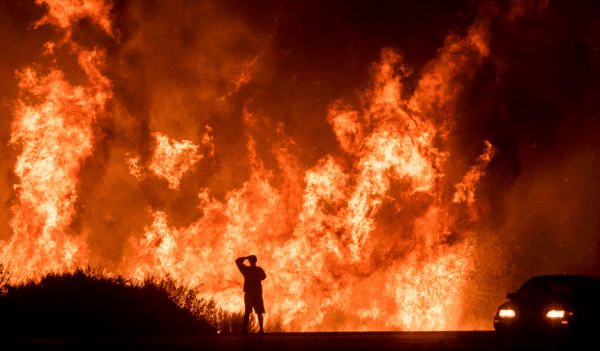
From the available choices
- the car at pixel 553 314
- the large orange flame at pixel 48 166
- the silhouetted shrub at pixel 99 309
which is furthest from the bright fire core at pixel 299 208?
the car at pixel 553 314

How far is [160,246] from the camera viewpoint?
2691 centimetres

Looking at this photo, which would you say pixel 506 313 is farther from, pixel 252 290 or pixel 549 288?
pixel 252 290

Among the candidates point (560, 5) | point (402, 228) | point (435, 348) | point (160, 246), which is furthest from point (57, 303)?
point (560, 5)

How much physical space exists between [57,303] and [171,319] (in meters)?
2.60

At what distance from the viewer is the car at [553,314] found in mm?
11359

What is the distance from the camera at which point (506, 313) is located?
40.9 feet

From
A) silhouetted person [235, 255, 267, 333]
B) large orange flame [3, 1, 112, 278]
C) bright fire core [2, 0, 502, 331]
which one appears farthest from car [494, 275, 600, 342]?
large orange flame [3, 1, 112, 278]

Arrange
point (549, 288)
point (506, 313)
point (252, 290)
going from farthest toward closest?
point (252, 290) → point (549, 288) → point (506, 313)

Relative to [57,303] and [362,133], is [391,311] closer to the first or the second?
[362,133]

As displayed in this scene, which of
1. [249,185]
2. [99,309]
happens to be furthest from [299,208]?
[99,309]

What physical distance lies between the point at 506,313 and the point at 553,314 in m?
1.03

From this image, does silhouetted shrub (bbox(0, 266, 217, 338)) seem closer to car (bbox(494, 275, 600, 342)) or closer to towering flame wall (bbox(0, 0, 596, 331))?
car (bbox(494, 275, 600, 342))

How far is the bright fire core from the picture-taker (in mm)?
26484

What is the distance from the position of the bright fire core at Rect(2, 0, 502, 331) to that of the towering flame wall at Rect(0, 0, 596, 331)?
6 centimetres
